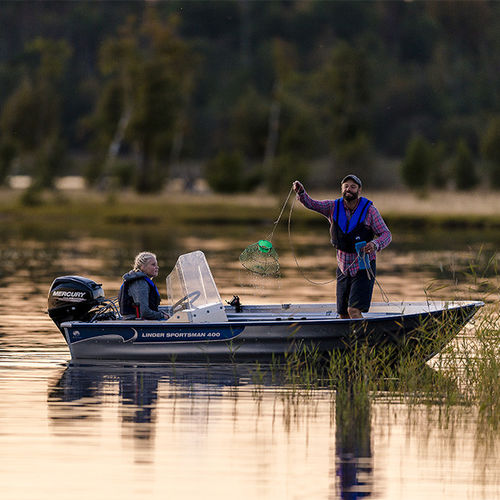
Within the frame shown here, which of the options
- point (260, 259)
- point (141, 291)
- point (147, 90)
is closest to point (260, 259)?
point (260, 259)

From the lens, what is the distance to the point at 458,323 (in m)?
16.2

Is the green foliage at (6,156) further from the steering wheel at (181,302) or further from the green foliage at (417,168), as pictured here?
the steering wheel at (181,302)

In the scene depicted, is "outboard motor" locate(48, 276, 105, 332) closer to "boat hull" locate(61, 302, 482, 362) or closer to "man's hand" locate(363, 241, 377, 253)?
"boat hull" locate(61, 302, 482, 362)

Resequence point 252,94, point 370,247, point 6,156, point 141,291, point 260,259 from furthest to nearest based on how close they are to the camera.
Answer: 1. point 252,94
2. point 6,156
3. point 141,291
4. point 260,259
5. point 370,247

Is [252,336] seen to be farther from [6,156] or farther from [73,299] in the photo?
[6,156]

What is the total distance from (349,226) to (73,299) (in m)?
3.61

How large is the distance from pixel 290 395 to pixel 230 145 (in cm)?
9590

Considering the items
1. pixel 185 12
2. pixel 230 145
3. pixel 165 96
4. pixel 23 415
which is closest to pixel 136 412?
pixel 23 415

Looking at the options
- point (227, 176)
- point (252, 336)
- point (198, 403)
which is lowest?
point (198, 403)

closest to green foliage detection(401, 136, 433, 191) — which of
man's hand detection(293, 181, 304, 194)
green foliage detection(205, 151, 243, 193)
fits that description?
green foliage detection(205, 151, 243, 193)

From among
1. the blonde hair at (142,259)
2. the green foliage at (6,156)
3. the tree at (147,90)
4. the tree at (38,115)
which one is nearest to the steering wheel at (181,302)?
the blonde hair at (142,259)

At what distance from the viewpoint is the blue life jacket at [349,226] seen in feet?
52.4

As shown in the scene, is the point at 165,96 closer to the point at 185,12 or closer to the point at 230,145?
the point at 230,145

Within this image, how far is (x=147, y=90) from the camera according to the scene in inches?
3019
